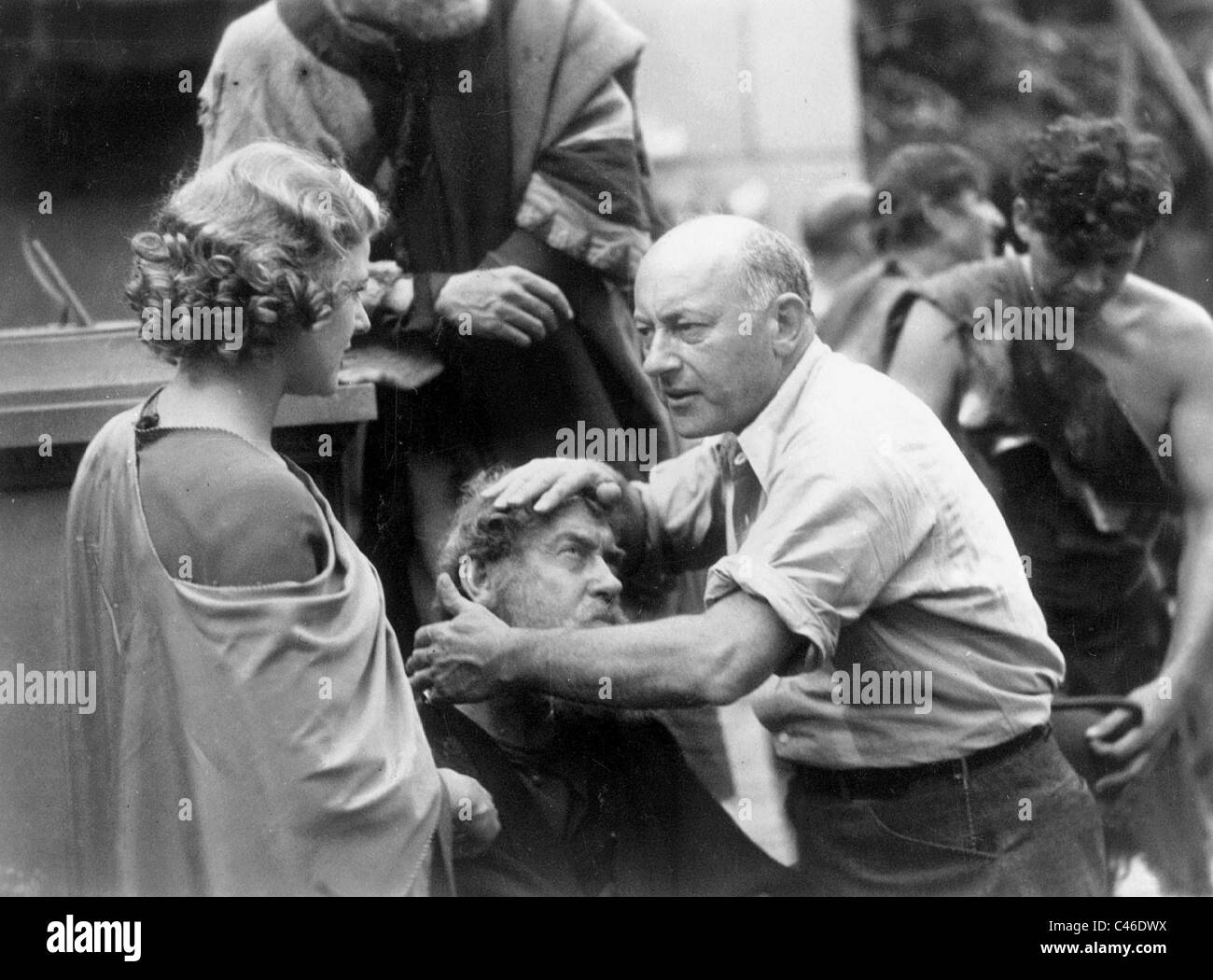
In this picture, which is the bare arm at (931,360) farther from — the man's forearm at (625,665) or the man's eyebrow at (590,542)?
the man's forearm at (625,665)

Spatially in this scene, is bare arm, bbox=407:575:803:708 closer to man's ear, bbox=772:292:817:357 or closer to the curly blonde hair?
man's ear, bbox=772:292:817:357

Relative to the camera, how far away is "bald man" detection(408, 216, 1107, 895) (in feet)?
10.00

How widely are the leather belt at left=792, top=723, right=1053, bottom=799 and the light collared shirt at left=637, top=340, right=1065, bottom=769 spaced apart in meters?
0.02

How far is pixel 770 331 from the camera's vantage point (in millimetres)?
3160

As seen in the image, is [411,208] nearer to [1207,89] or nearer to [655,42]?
[655,42]

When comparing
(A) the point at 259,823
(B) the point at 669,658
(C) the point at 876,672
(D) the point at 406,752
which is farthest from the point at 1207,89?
(A) the point at 259,823

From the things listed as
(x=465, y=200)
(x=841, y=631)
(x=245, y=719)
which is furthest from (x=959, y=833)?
(x=465, y=200)

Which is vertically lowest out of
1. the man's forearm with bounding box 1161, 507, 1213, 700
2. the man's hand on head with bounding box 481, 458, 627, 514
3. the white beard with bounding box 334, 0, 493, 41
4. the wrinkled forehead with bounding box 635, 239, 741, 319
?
the man's forearm with bounding box 1161, 507, 1213, 700

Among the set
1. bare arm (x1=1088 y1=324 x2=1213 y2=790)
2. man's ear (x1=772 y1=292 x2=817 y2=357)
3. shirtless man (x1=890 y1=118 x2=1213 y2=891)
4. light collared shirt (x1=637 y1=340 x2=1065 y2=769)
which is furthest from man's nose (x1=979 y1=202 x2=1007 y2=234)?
man's ear (x1=772 y1=292 x2=817 y2=357)

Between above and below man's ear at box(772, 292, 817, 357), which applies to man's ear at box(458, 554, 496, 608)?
below

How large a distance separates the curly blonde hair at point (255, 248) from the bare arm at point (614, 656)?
66 cm

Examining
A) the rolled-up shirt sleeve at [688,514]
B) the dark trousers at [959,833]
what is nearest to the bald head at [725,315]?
the rolled-up shirt sleeve at [688,514]

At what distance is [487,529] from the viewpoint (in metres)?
3.27

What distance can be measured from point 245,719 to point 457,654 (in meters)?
Answer: 0.44
